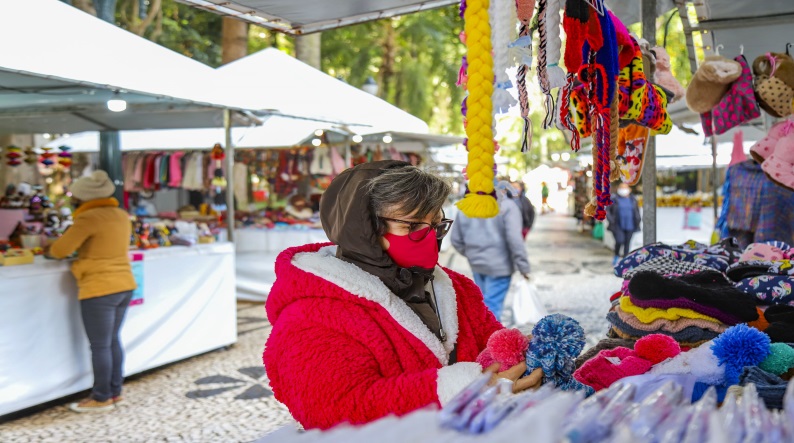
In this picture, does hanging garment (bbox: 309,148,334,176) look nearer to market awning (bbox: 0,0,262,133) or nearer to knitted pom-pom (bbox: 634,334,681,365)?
market awning (bbox: 0,0,262,133)

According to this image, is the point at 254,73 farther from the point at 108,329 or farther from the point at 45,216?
the point at 108,329

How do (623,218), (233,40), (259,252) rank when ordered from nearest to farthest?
(259,252)
(233,40)
(623,218)

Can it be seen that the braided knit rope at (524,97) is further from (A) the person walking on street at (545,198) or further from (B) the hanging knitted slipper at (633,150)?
(A) the person walking on street at (545,198)

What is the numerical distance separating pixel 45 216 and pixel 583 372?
6.65m

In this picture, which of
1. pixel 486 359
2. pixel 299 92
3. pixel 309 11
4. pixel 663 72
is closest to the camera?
pixel 486 359

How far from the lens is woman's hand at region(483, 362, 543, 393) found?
5.65 feet

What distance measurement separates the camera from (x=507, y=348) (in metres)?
1.78

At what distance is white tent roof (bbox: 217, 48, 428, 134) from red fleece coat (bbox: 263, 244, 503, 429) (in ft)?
17.5

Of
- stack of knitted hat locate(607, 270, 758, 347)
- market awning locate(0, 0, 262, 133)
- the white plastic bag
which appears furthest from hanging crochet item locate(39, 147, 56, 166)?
stack of knitted hat locate(607, 270, 758, 347)

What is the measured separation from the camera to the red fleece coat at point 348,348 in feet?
5.65

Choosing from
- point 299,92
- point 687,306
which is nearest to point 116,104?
point 299,92

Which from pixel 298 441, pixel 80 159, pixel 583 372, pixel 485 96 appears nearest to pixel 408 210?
pixel 485 96

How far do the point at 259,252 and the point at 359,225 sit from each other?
8156 mm

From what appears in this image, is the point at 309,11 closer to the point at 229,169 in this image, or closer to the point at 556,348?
the point at 556,348
